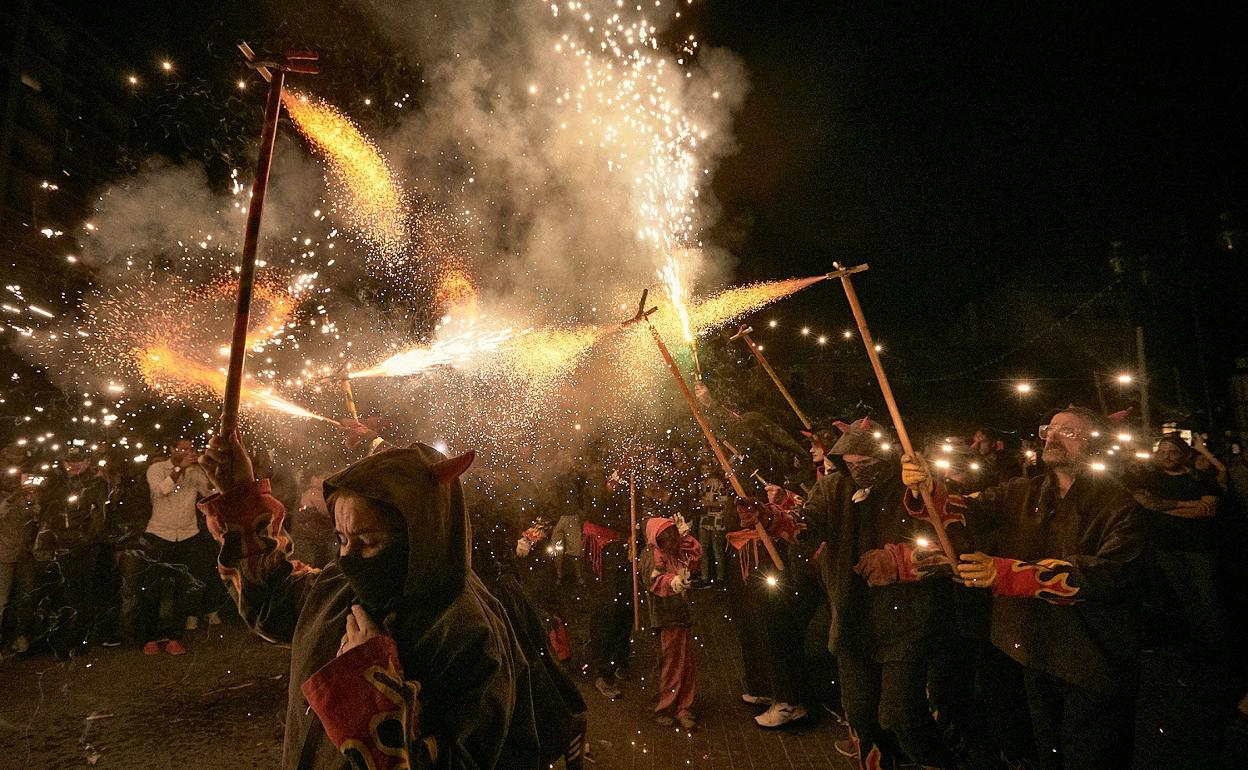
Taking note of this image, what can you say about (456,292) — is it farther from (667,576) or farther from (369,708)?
(369,708)

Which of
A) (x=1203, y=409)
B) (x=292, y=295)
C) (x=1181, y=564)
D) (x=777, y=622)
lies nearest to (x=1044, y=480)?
(x=777, y=622)

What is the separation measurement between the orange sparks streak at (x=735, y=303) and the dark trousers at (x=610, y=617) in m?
8.92

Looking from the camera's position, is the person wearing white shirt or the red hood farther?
the person wearing white shirt

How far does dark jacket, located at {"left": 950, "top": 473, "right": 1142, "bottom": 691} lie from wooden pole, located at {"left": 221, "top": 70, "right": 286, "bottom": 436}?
400 centimetres

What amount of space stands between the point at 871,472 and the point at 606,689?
3488 mm

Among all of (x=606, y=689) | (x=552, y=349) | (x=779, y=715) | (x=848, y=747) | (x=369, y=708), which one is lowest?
(x=848, y=747)

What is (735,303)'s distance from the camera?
16.7 metres

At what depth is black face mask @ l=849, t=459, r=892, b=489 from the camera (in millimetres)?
4391

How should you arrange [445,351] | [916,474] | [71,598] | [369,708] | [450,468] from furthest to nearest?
[445,351] → [71,598] → [916,474] → [450,468] → [369,708]

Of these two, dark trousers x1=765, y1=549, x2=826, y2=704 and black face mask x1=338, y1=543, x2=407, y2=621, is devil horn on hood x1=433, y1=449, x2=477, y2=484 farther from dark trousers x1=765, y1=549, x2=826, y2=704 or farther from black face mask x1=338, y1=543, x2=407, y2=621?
dark trousers x1=765, y1=549, x2=826, y2=704

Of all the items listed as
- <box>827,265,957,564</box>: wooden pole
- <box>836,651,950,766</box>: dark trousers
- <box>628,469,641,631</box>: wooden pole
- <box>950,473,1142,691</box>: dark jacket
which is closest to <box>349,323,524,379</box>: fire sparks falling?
<box>628,469,641,631</box>: wooden pole

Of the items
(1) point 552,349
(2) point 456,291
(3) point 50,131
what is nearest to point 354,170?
(2) point 456,291

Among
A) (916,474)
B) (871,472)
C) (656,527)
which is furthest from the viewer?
(656,527)

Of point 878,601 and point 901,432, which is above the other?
point 901,432
